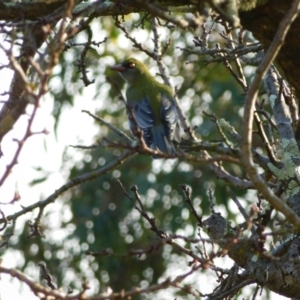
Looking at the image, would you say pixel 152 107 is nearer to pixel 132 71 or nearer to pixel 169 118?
pixel 169 118

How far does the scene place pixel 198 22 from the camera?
3.40m

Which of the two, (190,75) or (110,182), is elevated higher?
(190,75)

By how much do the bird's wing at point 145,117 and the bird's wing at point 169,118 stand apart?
118mm

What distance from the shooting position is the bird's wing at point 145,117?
798 cm

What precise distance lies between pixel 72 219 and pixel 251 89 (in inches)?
410

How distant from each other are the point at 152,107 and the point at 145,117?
210 millimetres

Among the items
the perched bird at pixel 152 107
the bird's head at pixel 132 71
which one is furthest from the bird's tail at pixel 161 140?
the bird's head at pixel 132 71

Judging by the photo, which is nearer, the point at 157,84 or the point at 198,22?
the point at 198,22

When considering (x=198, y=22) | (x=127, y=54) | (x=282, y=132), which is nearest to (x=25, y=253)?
(x=127, y=54)

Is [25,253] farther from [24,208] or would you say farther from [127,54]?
[24,208]

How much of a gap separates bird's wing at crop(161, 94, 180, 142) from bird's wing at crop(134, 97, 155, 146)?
118mm

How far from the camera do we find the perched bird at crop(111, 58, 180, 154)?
311 inches

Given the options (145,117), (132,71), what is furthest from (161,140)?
(132,71)

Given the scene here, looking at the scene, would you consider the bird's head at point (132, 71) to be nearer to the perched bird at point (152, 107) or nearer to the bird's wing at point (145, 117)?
the perched bird at point (152, 107)
